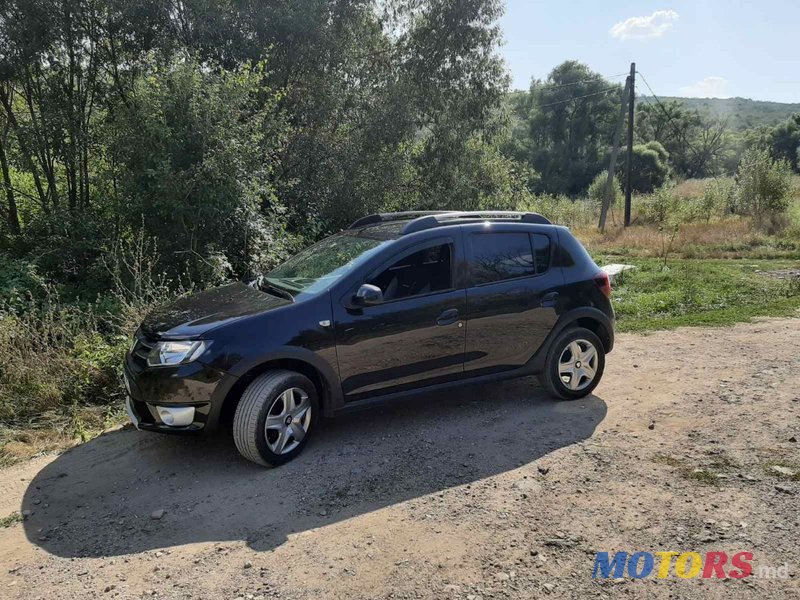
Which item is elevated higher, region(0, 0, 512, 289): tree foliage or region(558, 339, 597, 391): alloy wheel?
region(0, 0, 512, 289): tree foliage

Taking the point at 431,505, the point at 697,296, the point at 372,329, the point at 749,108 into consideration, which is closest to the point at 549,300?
the point at 372,329

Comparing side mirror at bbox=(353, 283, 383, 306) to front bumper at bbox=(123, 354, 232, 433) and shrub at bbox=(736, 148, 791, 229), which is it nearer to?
front bumper at bbox=(123, 354, 232, 433)

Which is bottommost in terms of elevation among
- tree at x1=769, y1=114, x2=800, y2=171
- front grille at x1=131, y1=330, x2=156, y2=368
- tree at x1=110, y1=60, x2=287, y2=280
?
front grille at x1=131, y1=330, x2=156, y2=368

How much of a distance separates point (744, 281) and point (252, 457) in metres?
11.5

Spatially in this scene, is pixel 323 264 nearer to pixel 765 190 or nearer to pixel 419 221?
pixel 419 221

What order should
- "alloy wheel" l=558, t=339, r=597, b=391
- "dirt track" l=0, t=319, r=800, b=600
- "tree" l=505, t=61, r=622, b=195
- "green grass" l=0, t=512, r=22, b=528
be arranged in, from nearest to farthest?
"dirt track" l=0, t=319, r=800, b=600
"green grass" l=0, t=512, r=22, b=528
"alloy wheel" l=558, t=339, r=597, b=391
"tree" l=505, t=61, r=622, b=195

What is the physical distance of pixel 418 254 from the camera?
15.5 ft

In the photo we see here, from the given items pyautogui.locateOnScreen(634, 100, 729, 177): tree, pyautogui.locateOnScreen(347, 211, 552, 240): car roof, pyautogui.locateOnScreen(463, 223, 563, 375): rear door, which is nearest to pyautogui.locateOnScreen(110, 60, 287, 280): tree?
pyautogui.locateOnScreen(347, 211, 552, 240): car roof

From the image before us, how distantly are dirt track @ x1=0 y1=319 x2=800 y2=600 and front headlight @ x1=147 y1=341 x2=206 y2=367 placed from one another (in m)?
0.84

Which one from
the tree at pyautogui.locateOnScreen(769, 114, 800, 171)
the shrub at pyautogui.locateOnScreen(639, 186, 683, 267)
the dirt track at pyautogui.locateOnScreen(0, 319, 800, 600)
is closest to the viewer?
the dirt track at pyautogui.locateOnScreen(0, 319, 800, 600)

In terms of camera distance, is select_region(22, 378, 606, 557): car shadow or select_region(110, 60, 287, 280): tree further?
select_region(110, 60, 287, 280): tree

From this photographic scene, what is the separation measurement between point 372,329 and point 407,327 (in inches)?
11.7

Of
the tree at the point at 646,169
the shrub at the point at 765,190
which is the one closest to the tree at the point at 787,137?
the tree at the point at 646,169

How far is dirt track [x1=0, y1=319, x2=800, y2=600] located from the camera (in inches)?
117
